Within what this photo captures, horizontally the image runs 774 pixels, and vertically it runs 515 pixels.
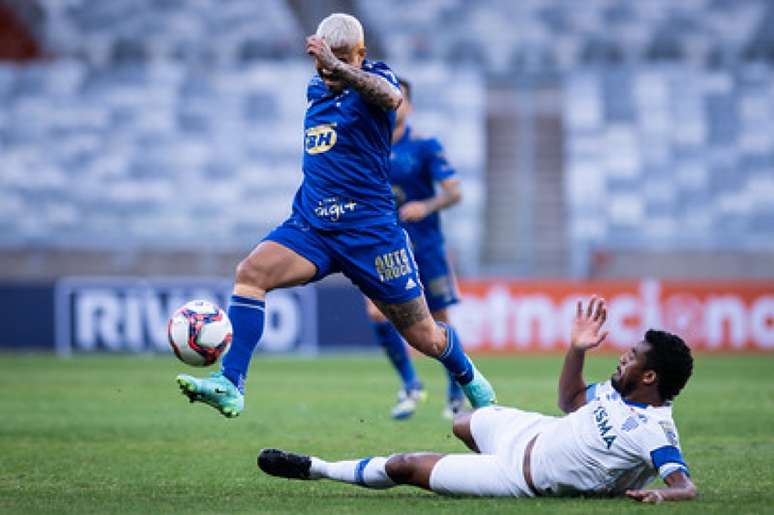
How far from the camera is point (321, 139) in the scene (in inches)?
312

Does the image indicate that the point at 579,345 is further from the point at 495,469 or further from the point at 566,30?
the point at 566,30

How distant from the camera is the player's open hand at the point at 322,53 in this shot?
7.43 metres

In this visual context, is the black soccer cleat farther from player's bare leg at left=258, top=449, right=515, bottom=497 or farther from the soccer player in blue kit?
the soccer player in blue kit

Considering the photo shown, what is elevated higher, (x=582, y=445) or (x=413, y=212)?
(x=413, y=212)

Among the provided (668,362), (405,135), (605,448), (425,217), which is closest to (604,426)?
(605,448)

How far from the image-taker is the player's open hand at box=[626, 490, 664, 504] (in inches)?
255

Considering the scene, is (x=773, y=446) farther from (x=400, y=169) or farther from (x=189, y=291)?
(x=189, y=291)

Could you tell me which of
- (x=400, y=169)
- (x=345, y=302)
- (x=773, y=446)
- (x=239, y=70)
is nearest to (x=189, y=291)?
(x=345, y=302)

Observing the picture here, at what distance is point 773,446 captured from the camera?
967 centimetres

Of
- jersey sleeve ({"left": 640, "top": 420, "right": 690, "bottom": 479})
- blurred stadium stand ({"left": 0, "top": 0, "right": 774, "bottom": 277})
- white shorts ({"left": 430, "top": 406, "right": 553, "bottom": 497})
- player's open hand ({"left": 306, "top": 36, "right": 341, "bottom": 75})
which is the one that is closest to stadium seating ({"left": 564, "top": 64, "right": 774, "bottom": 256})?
blurred stadium stand ({"left": 0, "top": 0, "right": 774, "bottom": 277})

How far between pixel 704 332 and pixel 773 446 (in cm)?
1233

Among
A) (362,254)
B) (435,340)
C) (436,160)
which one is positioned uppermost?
(436,160)

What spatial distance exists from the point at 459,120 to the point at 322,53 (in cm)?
1768

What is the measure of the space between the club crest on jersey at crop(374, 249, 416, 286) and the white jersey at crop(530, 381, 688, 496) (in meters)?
1.44
